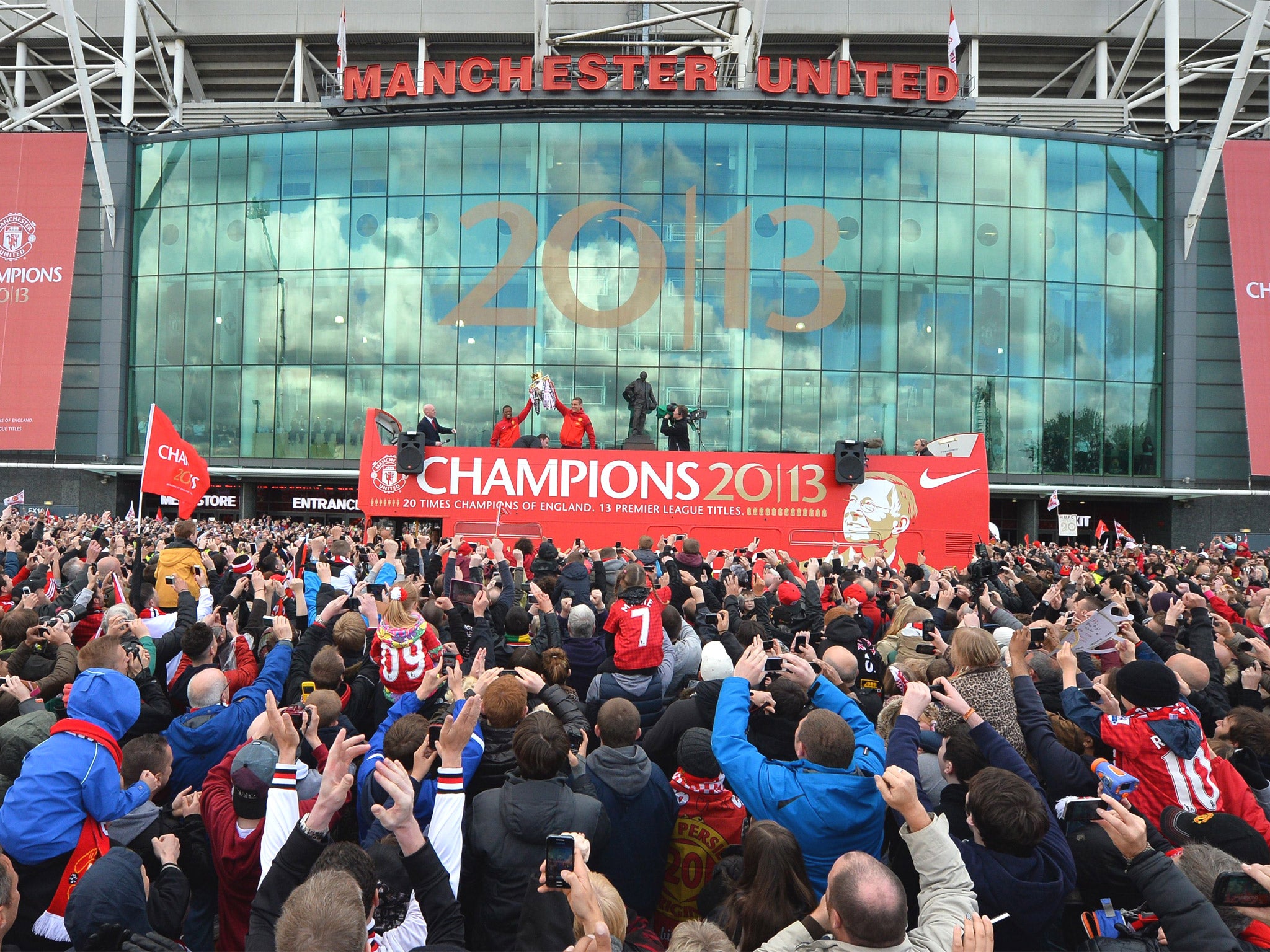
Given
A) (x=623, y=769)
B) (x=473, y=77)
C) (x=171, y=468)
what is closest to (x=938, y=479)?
(x=171, y=468)

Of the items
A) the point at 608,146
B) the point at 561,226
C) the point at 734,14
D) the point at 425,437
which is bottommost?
the point at 425,437

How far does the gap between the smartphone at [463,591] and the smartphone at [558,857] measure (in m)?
6.22

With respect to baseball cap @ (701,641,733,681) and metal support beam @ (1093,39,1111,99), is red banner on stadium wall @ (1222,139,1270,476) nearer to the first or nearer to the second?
metal support beam @ (1093,39,1111,99)

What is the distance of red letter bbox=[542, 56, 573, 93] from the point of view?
31.9m

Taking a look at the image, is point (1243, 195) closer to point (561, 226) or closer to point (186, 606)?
point (561, 226)

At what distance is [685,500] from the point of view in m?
17.8

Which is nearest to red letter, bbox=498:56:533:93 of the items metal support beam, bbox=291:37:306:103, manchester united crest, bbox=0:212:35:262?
metal support beam, bbox=291:37:306:103

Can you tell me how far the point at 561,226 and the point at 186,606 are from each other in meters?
27.7

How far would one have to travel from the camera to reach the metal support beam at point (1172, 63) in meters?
31.9

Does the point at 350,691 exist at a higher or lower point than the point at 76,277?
lower

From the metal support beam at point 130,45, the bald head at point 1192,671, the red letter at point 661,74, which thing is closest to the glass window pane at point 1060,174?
the red letter at point 661,74

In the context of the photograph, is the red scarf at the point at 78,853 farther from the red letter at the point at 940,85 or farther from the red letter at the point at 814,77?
the red letter at the point at 940,85

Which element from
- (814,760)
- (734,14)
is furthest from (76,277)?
(814,760)

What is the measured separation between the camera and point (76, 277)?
3522 centimetres
